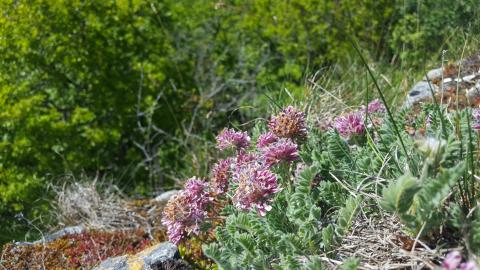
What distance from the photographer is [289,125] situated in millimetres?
3047

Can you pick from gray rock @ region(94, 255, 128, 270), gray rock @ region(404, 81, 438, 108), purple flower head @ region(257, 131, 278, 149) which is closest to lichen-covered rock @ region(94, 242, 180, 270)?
gray rock @ region(94, 255, 128, 270)

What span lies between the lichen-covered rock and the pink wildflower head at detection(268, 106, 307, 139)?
3.17ft

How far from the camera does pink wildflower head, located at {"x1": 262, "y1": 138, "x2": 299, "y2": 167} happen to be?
2884 mm

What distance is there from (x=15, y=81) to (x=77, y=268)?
2792 millimetres

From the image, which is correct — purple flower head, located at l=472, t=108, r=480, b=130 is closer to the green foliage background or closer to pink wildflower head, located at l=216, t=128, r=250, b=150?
pink wildflower head, located at l=216, t=128, r=250, b=150

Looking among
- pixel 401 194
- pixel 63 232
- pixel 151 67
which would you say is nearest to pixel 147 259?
pixel 63 232

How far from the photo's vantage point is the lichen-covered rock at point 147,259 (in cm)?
356

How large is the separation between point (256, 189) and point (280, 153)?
0.26 meters

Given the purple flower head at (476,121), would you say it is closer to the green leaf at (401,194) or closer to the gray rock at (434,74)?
the green leaf at (401,194)

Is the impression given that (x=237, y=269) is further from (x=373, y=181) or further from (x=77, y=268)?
(x=77, y=268)

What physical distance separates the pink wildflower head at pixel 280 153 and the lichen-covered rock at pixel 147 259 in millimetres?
994

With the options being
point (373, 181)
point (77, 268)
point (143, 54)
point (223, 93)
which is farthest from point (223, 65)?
point (373, 181)

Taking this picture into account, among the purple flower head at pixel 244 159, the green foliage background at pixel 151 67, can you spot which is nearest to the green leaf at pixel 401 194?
the purple flower head at pixel 244 159

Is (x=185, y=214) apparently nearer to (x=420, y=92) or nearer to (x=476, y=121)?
(x=476, y=121)
